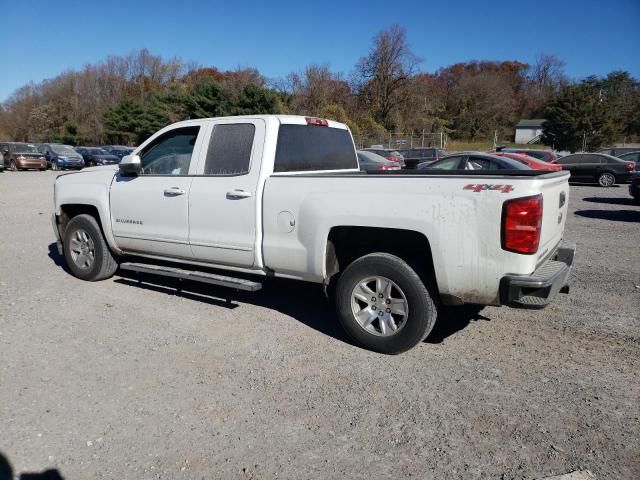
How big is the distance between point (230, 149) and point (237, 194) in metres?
0.57

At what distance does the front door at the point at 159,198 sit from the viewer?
204 inches

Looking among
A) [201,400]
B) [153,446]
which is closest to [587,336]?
[201,400]

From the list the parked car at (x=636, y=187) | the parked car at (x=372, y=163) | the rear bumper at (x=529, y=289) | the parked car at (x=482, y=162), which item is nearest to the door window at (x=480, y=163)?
the parked car at (x=482, y=162)

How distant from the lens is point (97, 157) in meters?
35.1

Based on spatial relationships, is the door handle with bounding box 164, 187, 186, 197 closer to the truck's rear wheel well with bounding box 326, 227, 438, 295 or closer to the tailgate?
the truck's rear wheel well with bounding box 326, 227, 438, 295

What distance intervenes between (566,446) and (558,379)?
2.92ft

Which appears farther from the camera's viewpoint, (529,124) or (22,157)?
(529,124)

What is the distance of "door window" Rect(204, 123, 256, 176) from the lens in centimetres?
483

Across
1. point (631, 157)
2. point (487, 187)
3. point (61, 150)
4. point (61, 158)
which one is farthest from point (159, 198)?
point (61, 150)

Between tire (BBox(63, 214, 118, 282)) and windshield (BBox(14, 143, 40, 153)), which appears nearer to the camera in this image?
tire (BBox(63, 214, 118, 282))

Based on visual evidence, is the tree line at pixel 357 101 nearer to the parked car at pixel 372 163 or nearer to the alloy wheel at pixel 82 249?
the parked car at pixel 372 163

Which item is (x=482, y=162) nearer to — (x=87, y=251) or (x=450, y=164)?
(x=450, y=164)

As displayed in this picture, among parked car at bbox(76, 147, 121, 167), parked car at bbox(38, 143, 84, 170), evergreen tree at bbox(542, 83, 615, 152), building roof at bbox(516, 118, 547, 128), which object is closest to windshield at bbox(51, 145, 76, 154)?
parked car at bbox(38, 143, 84, 170)

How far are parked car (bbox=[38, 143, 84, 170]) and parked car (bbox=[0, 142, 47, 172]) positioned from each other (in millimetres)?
1119
